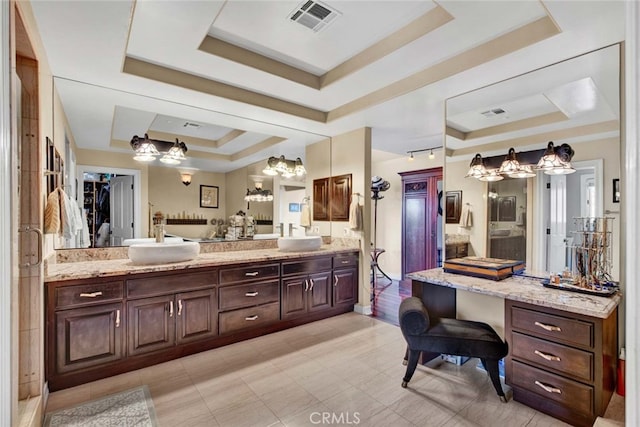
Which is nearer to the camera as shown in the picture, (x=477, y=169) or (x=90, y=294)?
(x=90, y=294)

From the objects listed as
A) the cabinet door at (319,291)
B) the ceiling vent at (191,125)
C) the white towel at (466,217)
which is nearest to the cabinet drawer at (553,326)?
the white towel at (466,217)

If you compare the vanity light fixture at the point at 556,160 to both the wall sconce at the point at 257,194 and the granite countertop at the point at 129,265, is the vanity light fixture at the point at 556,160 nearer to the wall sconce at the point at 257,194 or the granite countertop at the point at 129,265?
the granite countertop at the point at 129,265

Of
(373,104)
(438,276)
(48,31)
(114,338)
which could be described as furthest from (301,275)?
(48,31)

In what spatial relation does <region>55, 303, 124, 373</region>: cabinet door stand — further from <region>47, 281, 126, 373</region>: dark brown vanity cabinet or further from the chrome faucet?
the chrome faucet

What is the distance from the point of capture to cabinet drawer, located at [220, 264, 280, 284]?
10.1 feet

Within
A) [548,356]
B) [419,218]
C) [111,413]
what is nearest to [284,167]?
[419,218]

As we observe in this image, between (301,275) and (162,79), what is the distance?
8.26 ft

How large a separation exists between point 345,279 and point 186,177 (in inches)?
94.6

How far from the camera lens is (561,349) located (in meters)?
→ 1.90

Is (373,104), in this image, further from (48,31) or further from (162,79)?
(48,31)

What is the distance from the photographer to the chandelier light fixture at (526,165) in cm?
242

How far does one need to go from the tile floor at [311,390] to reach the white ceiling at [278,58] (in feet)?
7.15

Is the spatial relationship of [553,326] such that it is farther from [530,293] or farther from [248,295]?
[248,295]

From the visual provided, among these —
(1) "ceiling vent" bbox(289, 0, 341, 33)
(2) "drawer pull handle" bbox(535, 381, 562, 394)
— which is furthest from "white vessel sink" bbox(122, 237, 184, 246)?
(2) "drawer pull handle" bbox(535, 381, 562, 394)
